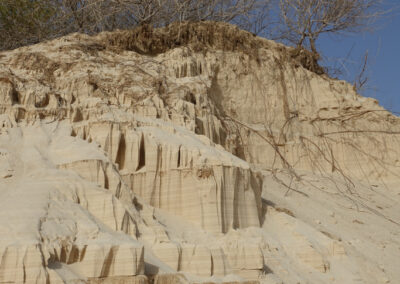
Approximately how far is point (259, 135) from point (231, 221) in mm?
7334

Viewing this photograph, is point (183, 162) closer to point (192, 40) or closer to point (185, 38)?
point (192, 40)

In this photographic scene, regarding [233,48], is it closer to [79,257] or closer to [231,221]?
[231,221]

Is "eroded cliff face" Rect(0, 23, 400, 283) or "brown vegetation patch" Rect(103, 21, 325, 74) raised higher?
"brown vegetation patch" Rect(103, 21, 325, 74)

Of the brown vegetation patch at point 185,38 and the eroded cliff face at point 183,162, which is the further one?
the brown vegetation patch at point 185,38

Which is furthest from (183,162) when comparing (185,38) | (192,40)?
(185,38)

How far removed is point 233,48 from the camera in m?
18.1

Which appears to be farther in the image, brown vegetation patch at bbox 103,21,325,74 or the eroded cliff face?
brown vegetation patch at bbox 103,21,325,74

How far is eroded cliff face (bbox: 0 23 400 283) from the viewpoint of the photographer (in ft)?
26.1

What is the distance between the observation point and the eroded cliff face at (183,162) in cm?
796

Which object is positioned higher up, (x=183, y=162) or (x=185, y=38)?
(x=185, y=38)

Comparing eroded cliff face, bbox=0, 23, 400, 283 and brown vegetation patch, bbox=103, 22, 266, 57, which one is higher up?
brown vegetation patch, bbox=103, 22, 266, 57

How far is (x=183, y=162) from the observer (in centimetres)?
1052

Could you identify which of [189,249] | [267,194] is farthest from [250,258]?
[267,194]

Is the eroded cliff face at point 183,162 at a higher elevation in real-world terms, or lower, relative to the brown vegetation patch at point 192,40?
lower
